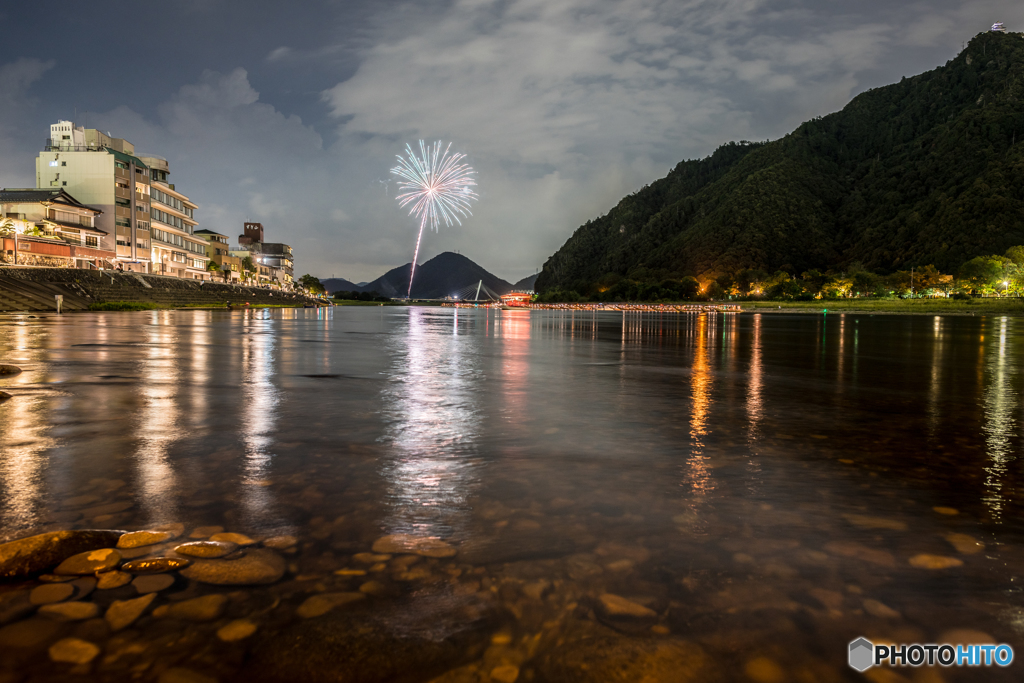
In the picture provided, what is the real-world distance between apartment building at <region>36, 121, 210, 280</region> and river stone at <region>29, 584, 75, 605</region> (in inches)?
3706

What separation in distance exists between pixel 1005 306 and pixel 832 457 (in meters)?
110

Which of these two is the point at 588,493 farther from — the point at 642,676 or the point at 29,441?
the point at 29,441

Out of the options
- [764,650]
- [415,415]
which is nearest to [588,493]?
[764,650]

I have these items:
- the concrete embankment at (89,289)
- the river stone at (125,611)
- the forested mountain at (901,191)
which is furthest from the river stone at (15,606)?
the forested mountain at (901,191)

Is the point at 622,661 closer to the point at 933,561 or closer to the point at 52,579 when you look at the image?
the point at 933,561

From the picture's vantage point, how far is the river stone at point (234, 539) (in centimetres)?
394

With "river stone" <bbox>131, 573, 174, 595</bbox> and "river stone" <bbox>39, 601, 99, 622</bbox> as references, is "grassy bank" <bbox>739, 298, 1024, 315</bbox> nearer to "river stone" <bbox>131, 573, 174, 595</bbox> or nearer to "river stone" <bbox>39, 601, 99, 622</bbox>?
"river stone" <bbox>131, 573, 174, 595</bbox>

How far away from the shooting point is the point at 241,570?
3545 millimetres

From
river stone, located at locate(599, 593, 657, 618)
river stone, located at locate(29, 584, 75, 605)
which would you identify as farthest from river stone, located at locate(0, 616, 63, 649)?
river stone, located at locate(599, 593, 657, 618)

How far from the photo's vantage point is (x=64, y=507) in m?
4.62

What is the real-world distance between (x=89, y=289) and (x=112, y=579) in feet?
217

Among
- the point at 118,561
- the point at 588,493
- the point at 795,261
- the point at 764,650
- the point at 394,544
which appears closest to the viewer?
the point at 764,650

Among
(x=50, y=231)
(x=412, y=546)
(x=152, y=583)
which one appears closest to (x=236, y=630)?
(x=152, y=583)

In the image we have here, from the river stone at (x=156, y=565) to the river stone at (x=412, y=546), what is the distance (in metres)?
1.23
